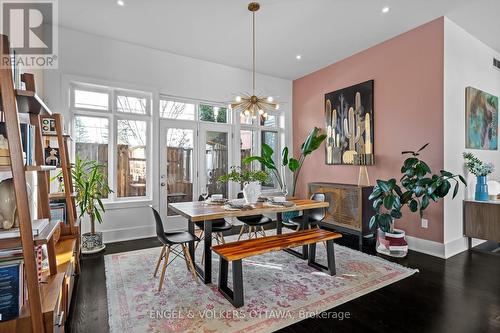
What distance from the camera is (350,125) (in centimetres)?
495

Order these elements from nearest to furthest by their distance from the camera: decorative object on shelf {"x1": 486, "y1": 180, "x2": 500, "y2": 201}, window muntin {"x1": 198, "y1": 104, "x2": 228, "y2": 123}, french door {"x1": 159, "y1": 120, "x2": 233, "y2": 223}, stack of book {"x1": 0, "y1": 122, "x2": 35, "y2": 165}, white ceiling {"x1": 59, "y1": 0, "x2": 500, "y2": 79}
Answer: stack of book {"x1": 0, "y1": 122, "x2": 35, "y2": 165} → white ceiling {"x1": 59, "y1": 0, "x2": 500, "y2": 79} → decorative object on shelf {"x1": 486, "y1": 180, "x2": 500, "y2": 201} → french door {"x1": 159, "y1": 120, "x2": 233, "y2": 223} → window muntin {"x1": 198, "y1": 104, "x2": 228, "y2": 123}

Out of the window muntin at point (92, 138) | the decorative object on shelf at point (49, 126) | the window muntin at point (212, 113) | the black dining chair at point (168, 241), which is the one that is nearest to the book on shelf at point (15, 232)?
the black dining chair at point (168, 241)

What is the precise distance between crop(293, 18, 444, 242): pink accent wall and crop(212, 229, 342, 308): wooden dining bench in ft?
6.20

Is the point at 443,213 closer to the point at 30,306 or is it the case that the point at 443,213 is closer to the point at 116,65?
the point at 30,306

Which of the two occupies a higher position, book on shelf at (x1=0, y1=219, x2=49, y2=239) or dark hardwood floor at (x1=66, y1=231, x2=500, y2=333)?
book on shelf at (x1=0, y1=219, x2=49, y2=239)

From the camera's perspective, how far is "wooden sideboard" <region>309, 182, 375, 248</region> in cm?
424

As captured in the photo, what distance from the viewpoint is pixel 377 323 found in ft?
7.13

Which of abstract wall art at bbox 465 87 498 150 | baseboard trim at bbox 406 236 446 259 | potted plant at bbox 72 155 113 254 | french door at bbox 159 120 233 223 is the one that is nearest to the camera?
potted plant at bbox 72 155 113 254

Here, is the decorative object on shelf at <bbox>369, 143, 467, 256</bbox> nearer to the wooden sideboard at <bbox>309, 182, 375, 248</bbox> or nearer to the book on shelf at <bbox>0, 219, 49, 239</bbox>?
the wooden sideboard at <bbox>309, 182, 375, 248</bbox>

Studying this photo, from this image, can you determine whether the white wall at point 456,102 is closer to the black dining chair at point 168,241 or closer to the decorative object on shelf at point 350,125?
the decorative object on shelf at point 350,125

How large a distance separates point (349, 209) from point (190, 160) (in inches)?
122

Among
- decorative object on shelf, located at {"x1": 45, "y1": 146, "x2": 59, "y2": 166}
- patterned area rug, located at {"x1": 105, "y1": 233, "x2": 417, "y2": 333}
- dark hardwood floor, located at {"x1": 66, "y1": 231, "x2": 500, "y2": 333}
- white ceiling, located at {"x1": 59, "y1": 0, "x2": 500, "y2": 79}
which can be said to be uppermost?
white ceiling, located at {"x1": 59, "y1": 0, "x2": 500, "y2": 79}

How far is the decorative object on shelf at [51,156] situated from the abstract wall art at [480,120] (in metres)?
5.60

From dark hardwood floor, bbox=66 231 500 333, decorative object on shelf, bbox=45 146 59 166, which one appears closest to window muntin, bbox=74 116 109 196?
decorative object on shelf, bbox=45 146 59 166
